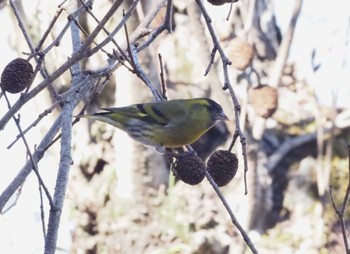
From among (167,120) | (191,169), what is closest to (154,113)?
(167,120)

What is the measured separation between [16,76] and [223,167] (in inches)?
23.0

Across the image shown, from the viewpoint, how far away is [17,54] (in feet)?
17.4

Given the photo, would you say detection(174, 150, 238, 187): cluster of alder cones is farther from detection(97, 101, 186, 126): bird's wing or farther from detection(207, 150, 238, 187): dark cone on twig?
detection(97, 101, 186, 126): bird's wing

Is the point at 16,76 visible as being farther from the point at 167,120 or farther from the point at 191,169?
the point at 167,120

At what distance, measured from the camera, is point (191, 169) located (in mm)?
2045

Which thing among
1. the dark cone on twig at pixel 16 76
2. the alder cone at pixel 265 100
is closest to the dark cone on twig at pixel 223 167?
the dark cone on twig at pixel 16 76

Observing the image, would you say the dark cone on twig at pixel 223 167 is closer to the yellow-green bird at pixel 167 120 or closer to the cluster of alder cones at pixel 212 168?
the cluster of alder cones at pixel 212 168

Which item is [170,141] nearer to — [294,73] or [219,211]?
[219,211]

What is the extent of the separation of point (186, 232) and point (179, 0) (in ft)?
6.14

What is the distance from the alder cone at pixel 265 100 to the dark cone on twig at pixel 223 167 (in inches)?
59.6

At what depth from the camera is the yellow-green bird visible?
2721 mm

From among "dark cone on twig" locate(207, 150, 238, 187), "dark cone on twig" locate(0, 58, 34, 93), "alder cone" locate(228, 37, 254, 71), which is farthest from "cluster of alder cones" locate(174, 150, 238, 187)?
"alder cone" locate(228, 37, 254, 71)

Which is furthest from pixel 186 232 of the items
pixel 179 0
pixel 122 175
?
pixel 179 0

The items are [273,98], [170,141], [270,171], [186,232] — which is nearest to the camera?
[170,141]
